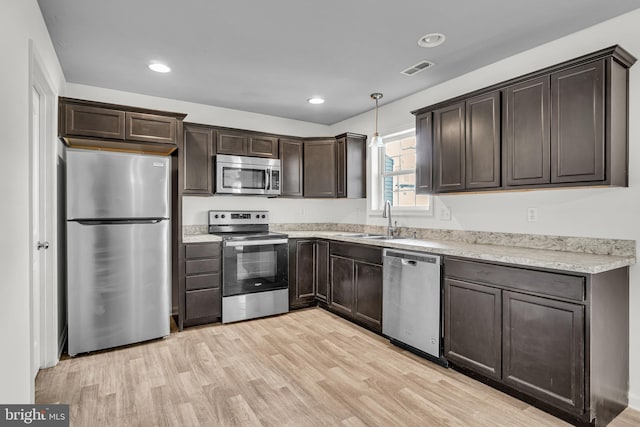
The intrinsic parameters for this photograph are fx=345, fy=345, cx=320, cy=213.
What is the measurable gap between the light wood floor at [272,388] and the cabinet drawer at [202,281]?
54cm

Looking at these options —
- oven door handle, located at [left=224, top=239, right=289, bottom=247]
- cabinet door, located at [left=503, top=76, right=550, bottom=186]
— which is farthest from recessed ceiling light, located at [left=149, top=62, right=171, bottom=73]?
cabinet door, located at [left=503, top=76, right=550, bottom=186]

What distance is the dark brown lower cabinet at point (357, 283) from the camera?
344 cm

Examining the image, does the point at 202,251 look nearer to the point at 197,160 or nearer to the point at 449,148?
the point at 197,160

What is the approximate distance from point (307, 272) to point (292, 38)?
2.68 m

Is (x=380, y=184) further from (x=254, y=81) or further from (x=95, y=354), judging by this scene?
(x=95, y=354)

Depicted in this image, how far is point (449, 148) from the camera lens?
308cm

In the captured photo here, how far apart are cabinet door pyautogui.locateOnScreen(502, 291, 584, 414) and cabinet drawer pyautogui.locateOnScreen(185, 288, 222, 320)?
276 centimetres

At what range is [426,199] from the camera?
12.5ft

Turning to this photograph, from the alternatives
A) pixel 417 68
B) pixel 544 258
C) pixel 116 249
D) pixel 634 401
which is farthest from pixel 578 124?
pixel 116 249

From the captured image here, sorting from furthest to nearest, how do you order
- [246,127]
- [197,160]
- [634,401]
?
[246,127] → [197,160] → [634,401]

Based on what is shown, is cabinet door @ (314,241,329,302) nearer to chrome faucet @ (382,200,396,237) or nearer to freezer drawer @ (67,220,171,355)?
chrome faucet @ (382,200,396,237)

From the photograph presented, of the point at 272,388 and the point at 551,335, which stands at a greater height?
the point at 551,335

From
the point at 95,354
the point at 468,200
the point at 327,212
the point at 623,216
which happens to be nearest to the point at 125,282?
the point at 95,354

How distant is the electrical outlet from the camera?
3.46 meters
